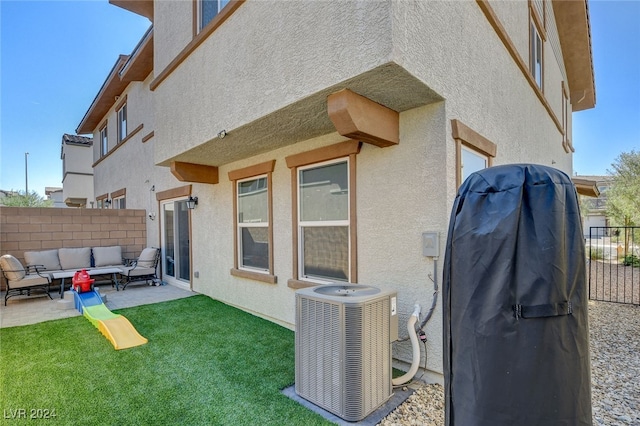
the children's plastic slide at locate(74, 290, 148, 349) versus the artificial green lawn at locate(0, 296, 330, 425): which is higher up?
the children's plastic slide at locate(74, 290, 148, 349)

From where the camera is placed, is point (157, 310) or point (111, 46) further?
point (111, 46)

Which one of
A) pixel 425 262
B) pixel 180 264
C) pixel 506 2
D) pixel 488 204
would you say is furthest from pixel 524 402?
pixel 180 264

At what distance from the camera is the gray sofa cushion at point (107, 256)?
991 centimetres

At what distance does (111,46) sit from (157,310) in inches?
551

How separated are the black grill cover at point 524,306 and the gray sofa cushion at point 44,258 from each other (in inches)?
437

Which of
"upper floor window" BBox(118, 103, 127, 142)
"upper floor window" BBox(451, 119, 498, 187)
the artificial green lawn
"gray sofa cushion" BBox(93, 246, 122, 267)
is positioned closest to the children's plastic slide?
the artificial green lawn

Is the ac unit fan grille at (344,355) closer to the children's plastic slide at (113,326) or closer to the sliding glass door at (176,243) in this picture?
the children's plastic slide at (113,326)

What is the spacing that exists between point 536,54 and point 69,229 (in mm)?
13888

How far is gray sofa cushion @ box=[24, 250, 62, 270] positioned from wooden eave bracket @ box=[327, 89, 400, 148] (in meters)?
9.84

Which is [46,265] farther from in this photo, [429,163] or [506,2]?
[506,2]

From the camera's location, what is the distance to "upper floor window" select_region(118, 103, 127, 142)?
13.2 m

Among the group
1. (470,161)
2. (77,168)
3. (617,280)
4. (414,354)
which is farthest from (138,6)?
(617,280)

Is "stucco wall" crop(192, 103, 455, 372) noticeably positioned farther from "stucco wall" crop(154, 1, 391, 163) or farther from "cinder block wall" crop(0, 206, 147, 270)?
"cinder block wall" crop(0, 206, 147, 270)

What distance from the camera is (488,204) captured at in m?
1.78
